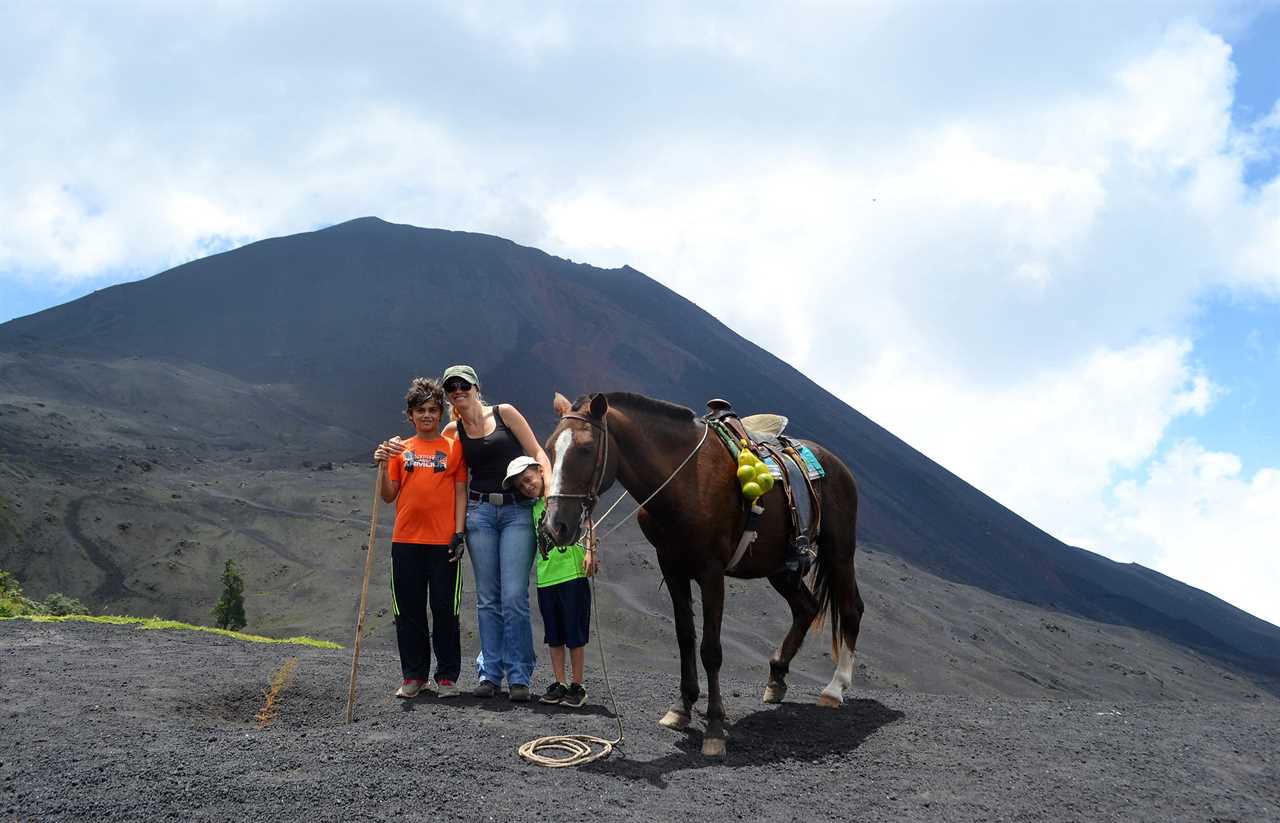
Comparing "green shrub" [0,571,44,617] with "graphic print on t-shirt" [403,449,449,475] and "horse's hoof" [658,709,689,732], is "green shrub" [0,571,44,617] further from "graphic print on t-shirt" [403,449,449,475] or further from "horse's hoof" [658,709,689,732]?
"horse's hoof" [658,709,689,732]

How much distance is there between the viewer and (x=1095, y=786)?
4484mm

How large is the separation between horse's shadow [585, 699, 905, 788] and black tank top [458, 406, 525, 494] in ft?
6.68

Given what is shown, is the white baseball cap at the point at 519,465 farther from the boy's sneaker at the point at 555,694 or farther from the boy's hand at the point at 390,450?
the boy's sneaker at the point at 555,694

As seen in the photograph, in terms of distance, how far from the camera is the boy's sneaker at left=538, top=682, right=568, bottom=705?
225 inches

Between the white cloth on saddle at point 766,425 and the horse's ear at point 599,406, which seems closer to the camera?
the horse's ear at point 599,406

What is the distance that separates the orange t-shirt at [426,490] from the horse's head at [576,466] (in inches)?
42.0

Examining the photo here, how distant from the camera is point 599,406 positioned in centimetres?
503

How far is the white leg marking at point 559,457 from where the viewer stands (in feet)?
15.5

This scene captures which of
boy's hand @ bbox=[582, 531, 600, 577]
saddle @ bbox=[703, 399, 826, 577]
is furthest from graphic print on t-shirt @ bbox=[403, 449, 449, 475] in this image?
saddle @ bbox=[703, 399, 826, 577]

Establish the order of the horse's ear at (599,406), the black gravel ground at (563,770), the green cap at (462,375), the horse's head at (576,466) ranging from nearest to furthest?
the black gravel ground at (563,770) → the horse's head at (576,466) → the horse's ear at (599,406) → the green cap at (462,375)

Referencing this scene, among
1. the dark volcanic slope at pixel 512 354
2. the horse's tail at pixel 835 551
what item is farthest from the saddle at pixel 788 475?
the dark volcanic slope at pixel 512 354

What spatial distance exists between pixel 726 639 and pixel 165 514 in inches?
972

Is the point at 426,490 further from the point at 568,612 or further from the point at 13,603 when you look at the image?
the point at 13,603

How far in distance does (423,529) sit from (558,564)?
0.94 metres
